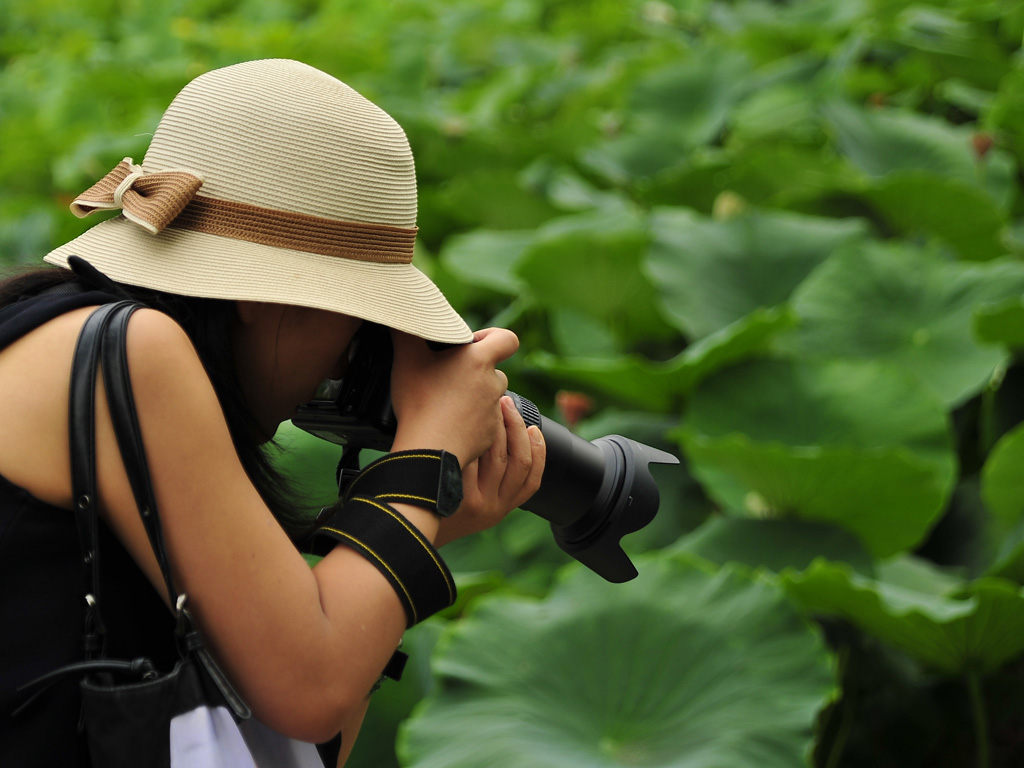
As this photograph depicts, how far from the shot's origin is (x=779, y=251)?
2094 millimetres

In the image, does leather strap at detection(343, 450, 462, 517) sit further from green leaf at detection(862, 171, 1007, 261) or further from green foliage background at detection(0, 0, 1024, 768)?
green leaf at detection(862, 171, 1007, 261)

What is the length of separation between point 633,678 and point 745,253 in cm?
98

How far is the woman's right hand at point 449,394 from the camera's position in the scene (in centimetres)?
64

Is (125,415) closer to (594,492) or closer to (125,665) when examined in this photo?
(125,665)

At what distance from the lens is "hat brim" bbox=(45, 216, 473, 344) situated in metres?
0.60

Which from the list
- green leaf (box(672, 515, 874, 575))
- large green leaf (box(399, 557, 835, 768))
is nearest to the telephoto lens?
large green leaf (box(399, 557, 835, 768))

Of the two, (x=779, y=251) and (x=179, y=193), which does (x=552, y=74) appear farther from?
(x=179, y=193)

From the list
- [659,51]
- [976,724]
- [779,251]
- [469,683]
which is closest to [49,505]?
[469,683]

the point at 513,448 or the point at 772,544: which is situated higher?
the point at 513,448

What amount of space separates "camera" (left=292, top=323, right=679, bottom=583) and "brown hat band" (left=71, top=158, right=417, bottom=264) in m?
0.07

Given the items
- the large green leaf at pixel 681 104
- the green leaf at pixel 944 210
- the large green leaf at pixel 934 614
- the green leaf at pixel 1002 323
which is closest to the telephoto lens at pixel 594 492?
the large green leaf at pixel 934 614

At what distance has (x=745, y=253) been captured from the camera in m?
2.09

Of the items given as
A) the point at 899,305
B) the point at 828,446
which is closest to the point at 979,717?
the point at 828,446

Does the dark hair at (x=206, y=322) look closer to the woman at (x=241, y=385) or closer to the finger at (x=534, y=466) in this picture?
the woman at (x=241, y=385)
